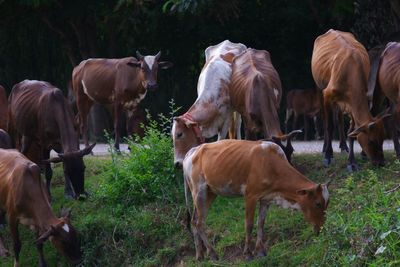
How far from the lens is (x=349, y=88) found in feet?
44.9

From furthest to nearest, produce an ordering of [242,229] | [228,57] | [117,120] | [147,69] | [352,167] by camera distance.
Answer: [147,69]
[117,120]
[228,57]
[352,167]
[242,229]

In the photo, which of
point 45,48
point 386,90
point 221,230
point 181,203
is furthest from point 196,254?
point 45,48

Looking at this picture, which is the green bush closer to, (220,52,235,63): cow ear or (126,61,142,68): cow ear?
(220,52,235,63): cow ear

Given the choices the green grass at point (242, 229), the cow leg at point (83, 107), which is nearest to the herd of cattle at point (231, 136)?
the green grass at point (242, 229)

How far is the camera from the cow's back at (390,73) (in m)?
13.7

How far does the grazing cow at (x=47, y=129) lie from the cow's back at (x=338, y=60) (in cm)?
350

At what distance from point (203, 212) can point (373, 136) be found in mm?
2823

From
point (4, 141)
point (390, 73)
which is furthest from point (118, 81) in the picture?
point (390, 73)

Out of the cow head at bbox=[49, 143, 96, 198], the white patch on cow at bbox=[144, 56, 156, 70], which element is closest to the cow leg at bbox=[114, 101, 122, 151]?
the white patch on cow at bbox=[144, 56, 156, 70]

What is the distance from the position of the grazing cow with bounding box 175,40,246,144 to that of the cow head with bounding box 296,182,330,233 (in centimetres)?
313

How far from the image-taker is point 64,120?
1502cm

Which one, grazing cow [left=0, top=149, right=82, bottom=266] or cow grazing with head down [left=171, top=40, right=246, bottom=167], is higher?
cow grazing with head down [left=171, top=40, right=246, bottom=167]

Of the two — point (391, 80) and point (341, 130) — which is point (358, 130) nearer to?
point (391, 80)

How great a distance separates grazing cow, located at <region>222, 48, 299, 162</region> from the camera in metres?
13.3
